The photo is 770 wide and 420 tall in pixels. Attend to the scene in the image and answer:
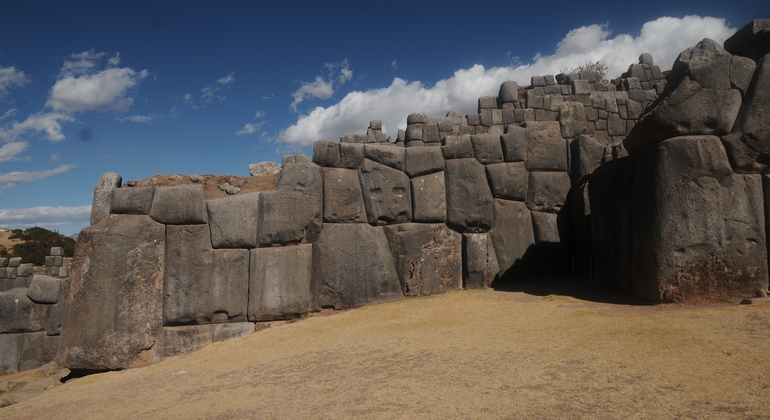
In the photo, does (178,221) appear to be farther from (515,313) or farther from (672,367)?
(672,367)

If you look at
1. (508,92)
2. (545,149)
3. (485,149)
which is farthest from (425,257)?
(508,92)

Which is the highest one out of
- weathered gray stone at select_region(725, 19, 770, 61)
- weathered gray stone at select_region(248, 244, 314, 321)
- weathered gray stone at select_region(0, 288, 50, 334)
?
weathered gray stone at select_region(725, 19, 770, 61)

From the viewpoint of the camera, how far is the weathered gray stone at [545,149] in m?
8.60

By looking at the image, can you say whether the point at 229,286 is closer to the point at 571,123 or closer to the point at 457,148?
the point at 457,148

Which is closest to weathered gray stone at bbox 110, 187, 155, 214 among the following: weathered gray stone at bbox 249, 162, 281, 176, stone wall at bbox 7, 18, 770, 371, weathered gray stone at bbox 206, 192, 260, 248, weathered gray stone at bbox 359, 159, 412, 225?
stone wall at bbox 7, 18, 770, 371

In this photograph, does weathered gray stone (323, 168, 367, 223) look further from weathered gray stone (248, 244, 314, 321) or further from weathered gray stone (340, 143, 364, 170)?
weathered gray stone (248, 244, 314, 321)

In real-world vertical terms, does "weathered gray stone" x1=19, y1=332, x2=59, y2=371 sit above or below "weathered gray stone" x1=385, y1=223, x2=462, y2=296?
below

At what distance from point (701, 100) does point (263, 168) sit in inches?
273

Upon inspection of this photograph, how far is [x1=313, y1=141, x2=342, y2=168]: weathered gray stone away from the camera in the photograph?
25.7ft

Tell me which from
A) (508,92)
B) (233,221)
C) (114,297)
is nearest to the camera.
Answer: (114,297)

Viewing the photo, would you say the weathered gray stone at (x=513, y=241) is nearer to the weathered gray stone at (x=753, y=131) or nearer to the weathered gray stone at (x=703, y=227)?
the weathered gray stone at (x=703, y=227)

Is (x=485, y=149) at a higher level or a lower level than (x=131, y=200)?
higher

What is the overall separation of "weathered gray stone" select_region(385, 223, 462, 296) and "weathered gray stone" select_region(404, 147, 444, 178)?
87cm

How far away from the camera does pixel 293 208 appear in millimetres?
7484
